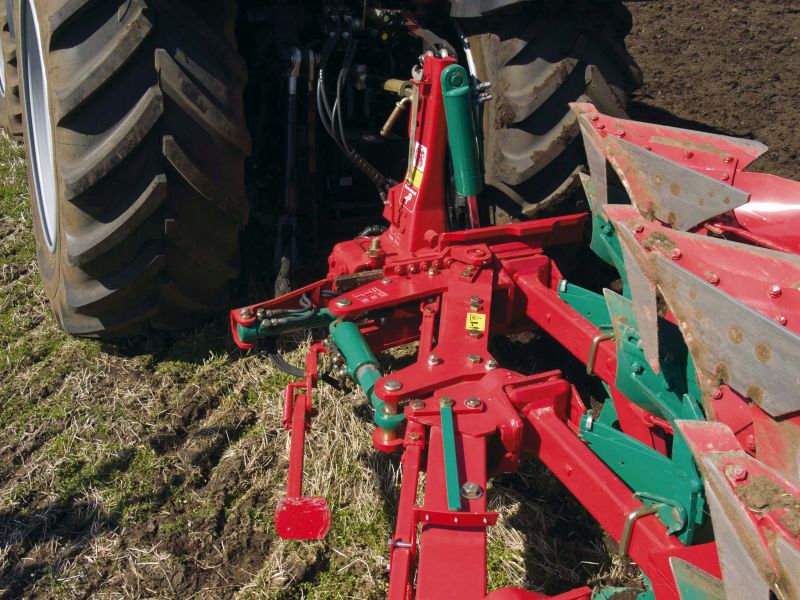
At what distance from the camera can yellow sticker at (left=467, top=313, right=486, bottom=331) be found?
2178 mm

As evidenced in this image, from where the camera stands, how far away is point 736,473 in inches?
49.4

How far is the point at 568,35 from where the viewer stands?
102 inches

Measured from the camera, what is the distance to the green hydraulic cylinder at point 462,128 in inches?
93.0

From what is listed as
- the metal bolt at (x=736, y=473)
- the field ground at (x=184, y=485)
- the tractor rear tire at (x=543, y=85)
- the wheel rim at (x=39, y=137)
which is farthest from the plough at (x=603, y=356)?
the wheel rim at (x=39, y=137)

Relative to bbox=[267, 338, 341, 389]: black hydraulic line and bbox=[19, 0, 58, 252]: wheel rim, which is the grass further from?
bbox=[19, 0, 58, 252]: wheel rim

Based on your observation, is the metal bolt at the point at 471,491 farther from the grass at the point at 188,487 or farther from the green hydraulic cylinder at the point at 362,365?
the grass at the point at 188,487

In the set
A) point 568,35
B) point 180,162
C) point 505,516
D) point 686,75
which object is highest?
point 568,35

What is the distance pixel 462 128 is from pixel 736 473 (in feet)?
4.75

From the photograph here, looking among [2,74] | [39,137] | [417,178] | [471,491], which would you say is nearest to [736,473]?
[471,491]

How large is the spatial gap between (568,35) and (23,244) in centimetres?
264

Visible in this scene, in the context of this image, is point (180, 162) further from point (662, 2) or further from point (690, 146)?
point (662, 2)

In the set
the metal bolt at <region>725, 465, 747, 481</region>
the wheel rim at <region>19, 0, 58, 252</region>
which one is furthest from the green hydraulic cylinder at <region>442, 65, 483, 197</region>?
the wheel rim at <region>19, 0, 58, 252</region>

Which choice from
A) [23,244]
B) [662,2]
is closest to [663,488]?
[23,244]

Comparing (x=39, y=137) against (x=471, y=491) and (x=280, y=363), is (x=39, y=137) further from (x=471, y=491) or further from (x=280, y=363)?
(x=471, y=491)
